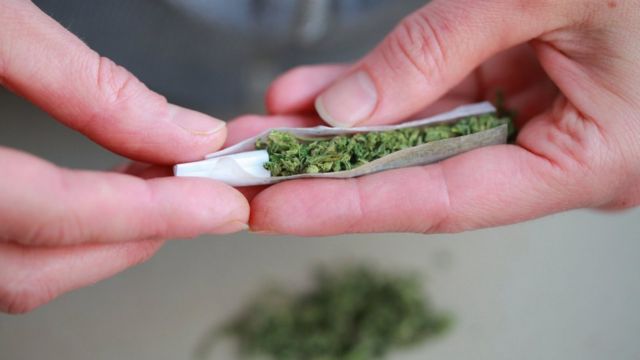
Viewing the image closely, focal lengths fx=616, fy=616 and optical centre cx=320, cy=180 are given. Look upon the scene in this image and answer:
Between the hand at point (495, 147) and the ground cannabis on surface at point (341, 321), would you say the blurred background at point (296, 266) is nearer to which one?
the ground cannabis on surface at point (341, 321)

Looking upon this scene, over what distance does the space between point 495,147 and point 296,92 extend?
0.46m

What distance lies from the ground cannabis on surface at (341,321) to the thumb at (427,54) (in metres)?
0.73

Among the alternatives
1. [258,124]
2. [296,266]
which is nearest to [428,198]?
[258,124]

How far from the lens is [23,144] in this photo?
2.02 m

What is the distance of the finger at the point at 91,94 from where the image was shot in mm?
1022

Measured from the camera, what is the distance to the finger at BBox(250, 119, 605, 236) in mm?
1100

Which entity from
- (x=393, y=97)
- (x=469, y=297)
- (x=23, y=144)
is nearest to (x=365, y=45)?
(x=393, y=97)

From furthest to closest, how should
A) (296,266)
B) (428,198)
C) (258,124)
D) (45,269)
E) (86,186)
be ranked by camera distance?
(296,266) < (258,124) < (428,198) < (45,269) < (86,186)

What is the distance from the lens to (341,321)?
179 cm

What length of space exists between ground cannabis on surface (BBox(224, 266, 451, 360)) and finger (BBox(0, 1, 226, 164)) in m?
0.82

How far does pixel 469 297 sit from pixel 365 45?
0.86 meters

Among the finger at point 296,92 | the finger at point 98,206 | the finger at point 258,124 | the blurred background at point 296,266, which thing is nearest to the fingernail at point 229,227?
the finger at point 98,206

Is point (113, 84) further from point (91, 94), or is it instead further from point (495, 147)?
point (495, 147)

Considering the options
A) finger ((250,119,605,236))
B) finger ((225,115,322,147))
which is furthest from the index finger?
finger ((225,115,322,147))
